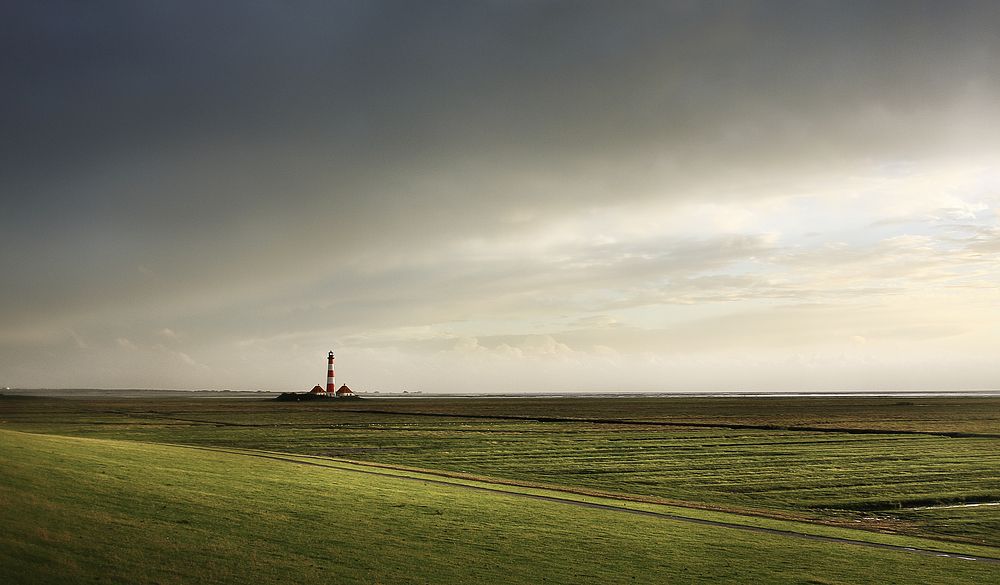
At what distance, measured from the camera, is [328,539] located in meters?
14.3

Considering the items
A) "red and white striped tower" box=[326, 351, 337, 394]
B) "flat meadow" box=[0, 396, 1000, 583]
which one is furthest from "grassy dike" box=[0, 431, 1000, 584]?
"red and white striped tower" box=[326, 351, 337, 394]

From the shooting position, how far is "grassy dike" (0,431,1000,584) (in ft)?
35.6

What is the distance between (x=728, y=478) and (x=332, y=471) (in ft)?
72.0

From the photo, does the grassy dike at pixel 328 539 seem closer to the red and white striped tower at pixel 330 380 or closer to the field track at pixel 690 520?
the field track at pixel 690 520

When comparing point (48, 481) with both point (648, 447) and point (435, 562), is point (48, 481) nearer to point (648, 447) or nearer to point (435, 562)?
point (435, 562)

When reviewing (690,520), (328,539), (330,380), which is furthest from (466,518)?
(330,380)

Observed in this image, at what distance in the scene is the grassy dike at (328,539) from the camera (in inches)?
427

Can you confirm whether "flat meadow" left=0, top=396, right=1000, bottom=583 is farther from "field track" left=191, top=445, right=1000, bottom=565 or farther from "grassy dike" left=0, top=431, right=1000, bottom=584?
"field track" left=191, top=445, right=1000, bottom=565

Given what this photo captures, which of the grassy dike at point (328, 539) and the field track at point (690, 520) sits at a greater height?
the grassy dike at point (328, 539)

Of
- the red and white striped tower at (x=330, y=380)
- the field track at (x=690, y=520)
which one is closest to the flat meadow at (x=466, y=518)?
the field track at (x=690, y=520)

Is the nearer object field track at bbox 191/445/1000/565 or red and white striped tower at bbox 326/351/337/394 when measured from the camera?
field track at bbox 191/445/1000/565

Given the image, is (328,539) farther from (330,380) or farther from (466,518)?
(330,380)

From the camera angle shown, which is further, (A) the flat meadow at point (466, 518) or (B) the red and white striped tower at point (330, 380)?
(B) the red and white striped tower at point (330, 380)

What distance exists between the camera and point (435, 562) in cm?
1345
